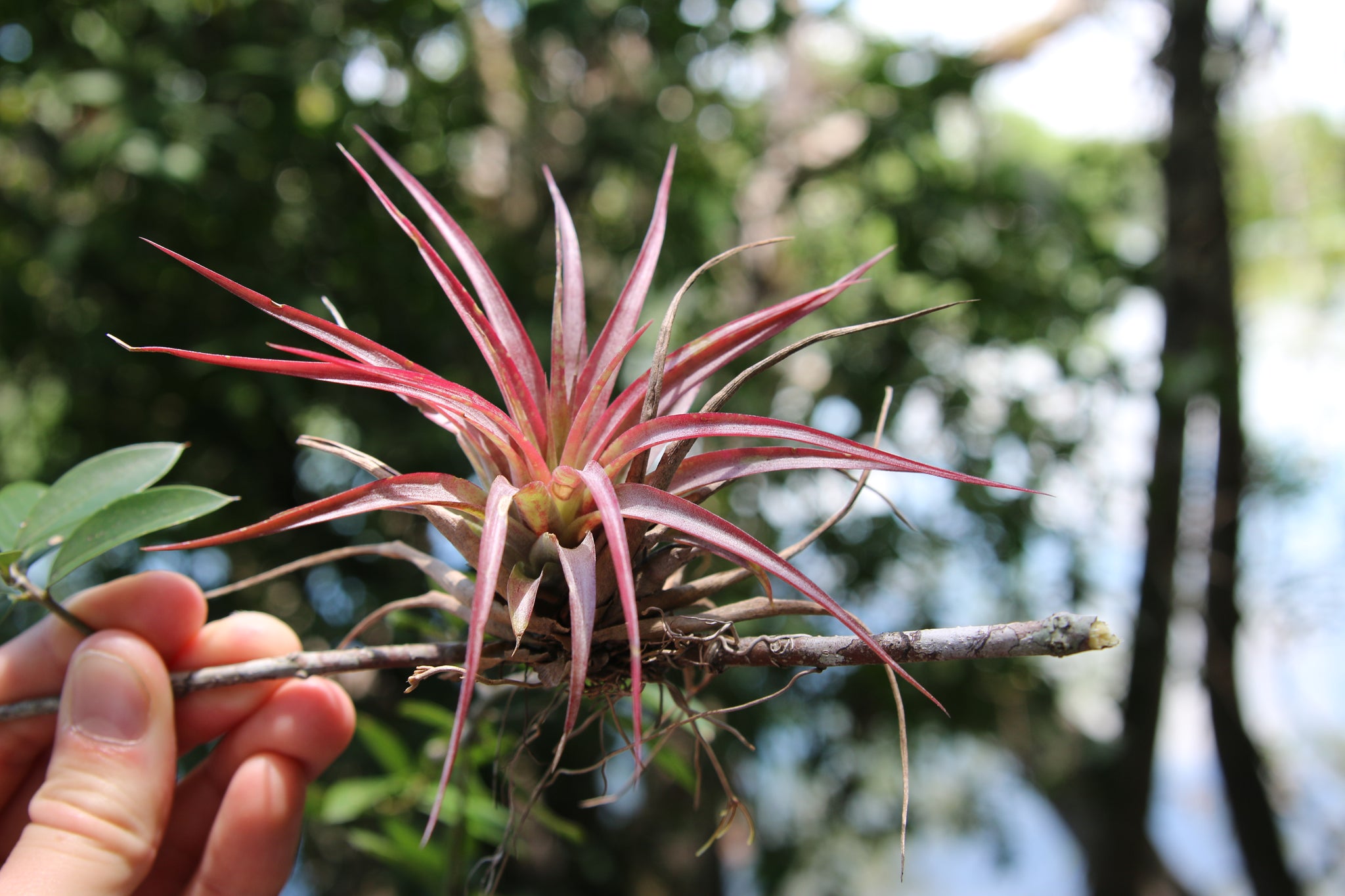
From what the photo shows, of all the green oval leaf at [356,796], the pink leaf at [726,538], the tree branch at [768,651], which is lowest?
the green oval leaf at [356,796]

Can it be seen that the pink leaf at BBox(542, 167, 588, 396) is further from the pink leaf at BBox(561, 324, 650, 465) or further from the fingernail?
the fingernail

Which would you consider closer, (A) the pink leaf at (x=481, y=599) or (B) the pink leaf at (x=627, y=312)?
(A) the pink leaf at (x=481, y=599)

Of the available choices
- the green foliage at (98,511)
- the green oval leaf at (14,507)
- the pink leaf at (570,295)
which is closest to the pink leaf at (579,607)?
the pink leaf at (570,295)

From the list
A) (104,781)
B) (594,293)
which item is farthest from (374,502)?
(594,293)

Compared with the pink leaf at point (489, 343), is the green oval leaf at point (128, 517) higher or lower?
lower

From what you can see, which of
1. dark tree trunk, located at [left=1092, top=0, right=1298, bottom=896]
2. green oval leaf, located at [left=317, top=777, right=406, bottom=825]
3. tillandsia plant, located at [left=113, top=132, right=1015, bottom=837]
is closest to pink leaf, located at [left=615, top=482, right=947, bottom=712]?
tillandsia plant, located at [left=113, top=132, right=1015, bottom=837]

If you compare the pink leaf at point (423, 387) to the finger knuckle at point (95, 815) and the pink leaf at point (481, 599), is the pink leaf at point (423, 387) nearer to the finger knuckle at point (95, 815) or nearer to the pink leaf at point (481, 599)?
the pink leaf at point (481, 599)

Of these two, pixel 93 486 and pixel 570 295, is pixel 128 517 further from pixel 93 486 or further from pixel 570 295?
pixel 570 295

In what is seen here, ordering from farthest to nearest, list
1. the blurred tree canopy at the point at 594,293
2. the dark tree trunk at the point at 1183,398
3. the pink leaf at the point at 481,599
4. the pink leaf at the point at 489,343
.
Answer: the dark tree trunk at the point at 1183,398, the blurred tree canopy at the point at 594,293, the pink leaf at the point at 489,343, the pink leaf at the point at 481,599
